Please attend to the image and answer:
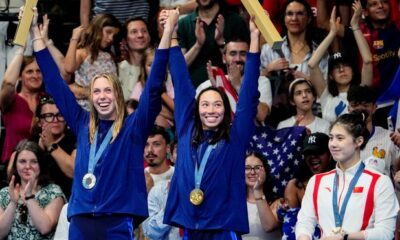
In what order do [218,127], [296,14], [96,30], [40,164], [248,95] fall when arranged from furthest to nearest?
[96,30], [296,14], [40,164], [218,127], [248,95]

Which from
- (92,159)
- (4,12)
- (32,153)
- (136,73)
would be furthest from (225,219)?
(4,12)

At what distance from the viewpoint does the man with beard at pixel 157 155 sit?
38.2ft

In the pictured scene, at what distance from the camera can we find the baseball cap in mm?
11180

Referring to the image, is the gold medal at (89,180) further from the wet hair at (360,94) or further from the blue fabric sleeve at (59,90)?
the wet hair at (360,94)

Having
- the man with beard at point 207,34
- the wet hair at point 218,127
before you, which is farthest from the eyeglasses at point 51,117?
the wet hair at point 218,127

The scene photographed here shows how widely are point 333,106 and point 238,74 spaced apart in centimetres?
90

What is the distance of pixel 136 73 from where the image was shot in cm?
1323

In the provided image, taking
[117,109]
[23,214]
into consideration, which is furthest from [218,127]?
[23,214]

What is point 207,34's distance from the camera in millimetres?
13008

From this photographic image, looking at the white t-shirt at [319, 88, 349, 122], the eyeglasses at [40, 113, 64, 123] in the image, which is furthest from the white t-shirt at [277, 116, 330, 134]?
the eyeglasses at [40, 113, 64, 123]

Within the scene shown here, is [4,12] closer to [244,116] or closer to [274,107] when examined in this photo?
[274,107]

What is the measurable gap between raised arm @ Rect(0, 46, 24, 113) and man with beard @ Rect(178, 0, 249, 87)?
5.13ft

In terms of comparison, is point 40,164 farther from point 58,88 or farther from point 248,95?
point 248,95

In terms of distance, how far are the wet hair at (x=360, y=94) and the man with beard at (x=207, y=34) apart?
4.90ft
